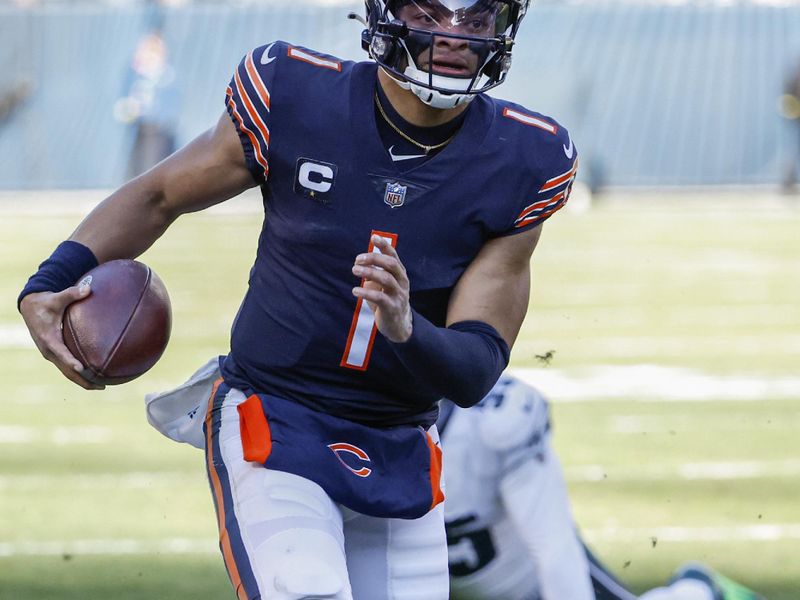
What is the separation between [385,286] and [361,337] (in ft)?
1.70

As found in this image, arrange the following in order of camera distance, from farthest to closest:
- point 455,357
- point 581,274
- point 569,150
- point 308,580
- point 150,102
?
point 150,102 → point 581,274 → point 569,150 → point 455,357 → point 308,580

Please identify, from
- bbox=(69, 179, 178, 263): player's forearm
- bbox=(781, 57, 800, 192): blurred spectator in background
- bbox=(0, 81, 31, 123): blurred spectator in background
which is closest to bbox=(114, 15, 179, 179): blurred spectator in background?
bbox=(0, 81, 31, 123): blurred spectator in background

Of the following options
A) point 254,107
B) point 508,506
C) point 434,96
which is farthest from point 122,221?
point 508,506

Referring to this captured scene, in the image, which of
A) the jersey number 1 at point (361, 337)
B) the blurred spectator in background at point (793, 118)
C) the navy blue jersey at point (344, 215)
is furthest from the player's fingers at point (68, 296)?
the blurred spectator in background at point (793, 118)

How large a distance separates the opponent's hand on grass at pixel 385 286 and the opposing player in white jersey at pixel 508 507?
1025 mm

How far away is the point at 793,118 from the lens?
701 inches

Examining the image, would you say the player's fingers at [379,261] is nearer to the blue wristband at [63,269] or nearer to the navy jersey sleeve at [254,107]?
the navy jersey sleeve at [254,107]

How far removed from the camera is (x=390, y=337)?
2.60 metres

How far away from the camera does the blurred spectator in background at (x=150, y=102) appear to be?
16797mm

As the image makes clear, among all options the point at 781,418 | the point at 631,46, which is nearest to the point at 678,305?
the point at 781,418

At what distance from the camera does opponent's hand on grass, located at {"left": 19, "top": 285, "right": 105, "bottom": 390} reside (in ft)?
9.80

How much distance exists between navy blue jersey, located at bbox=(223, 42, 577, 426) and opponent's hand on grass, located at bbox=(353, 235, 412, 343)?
1.44 feet

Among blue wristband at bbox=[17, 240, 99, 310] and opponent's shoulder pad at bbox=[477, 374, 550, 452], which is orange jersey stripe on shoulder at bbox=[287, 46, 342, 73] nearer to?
blue wristband at bbox=[17, 240, 99, 310]

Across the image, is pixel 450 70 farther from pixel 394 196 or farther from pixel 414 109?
pixel 394 196
